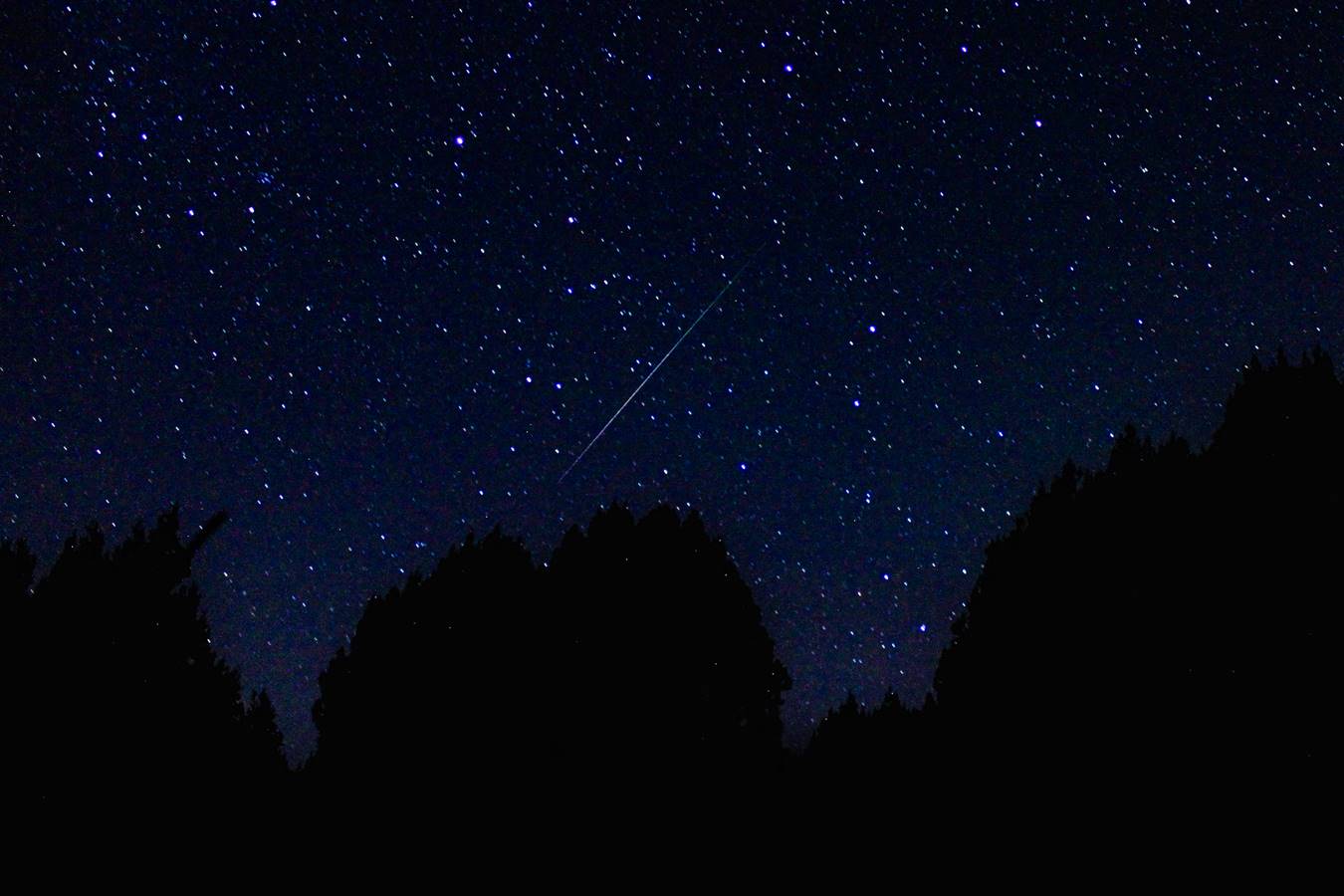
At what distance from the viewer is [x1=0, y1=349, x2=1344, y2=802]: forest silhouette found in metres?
8.70

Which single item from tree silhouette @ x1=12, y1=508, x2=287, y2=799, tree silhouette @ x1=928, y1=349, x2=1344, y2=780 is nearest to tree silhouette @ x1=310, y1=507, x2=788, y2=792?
tree silhouette @ x1=12, y1=508, x2=287, y2=799

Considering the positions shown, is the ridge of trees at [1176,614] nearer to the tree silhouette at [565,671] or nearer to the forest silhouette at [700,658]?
the forest silhouette at [700,658]

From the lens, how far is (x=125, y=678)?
9.48 metres

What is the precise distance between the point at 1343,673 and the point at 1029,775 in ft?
10.4

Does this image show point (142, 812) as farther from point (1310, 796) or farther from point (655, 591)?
point (1310, 796)

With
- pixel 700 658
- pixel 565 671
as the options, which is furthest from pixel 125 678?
pixel 700 658

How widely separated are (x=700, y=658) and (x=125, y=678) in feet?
27.0

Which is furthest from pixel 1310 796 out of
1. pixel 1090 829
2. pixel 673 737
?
pixel 673 737

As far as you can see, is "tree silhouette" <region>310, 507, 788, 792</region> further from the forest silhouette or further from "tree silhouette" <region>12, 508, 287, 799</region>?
"tree silhouette" <region>12, 508, 287, 799</region>

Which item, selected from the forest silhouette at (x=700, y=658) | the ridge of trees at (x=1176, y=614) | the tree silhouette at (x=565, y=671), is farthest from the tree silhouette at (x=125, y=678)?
the ridge of trees at (x=1176, y=614)

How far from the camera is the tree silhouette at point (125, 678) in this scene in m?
8.89

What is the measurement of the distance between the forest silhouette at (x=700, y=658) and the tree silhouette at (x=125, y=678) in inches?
Answer: 1.0

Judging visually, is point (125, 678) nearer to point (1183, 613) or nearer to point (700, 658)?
point (700, 658)

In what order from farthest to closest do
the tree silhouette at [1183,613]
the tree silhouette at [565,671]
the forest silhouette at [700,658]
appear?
the tree silhouette at [565,671] → the forest silhouette at [700,658] → the tree silhouette at [1183,613]
